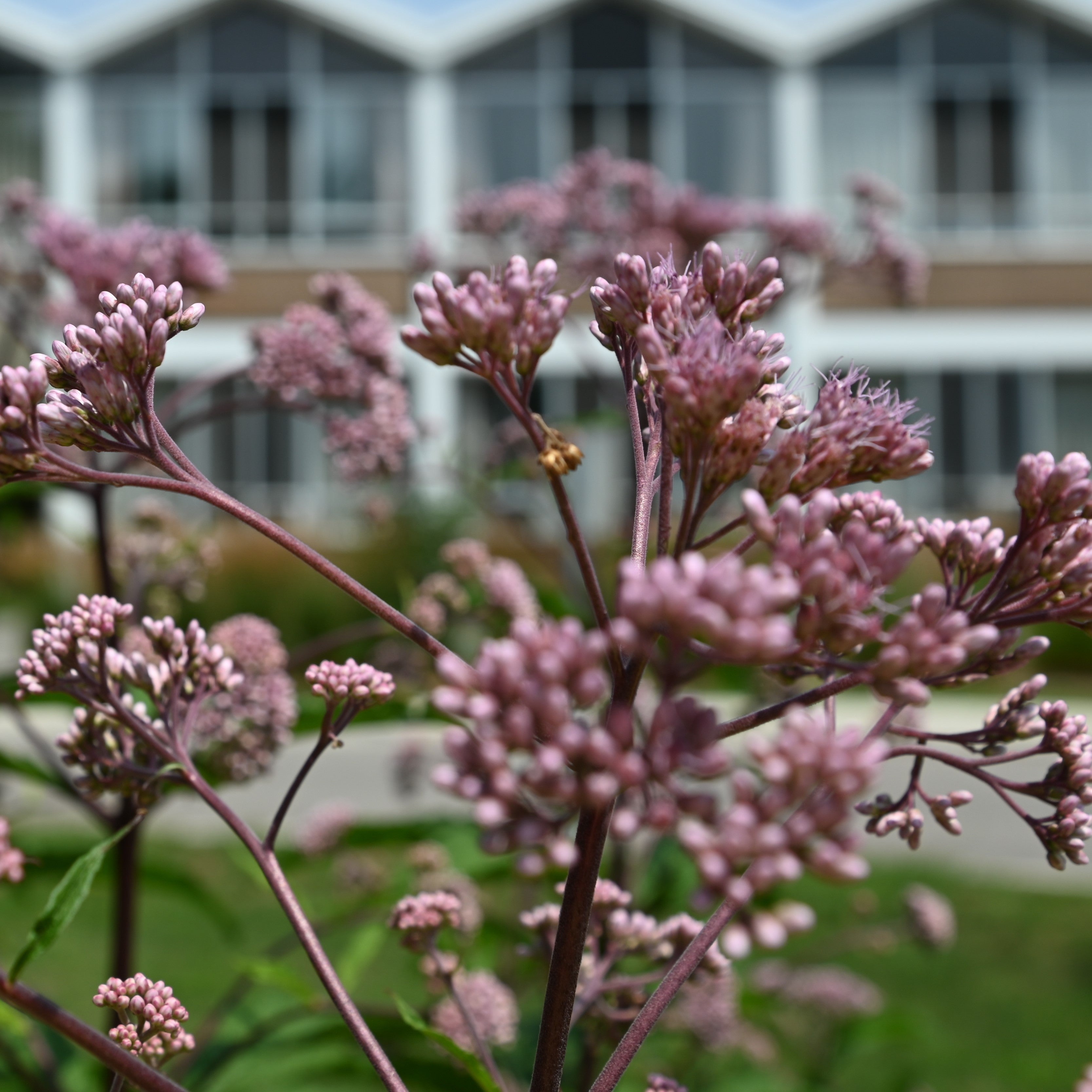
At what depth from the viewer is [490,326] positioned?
1.21 metres

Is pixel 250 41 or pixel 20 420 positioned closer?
pixel 20 420

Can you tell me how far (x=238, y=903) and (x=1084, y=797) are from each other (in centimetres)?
829

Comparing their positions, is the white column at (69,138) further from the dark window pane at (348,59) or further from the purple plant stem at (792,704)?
the purple plant stem at (792,704)

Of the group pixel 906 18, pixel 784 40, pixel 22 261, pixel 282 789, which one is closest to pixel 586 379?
pixel 784 40

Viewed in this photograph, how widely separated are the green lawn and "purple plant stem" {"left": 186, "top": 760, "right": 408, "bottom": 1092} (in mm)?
322

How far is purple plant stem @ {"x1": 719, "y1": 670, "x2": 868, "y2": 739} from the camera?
114 cm

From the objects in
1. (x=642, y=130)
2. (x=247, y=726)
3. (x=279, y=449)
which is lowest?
(x=247, y=726)

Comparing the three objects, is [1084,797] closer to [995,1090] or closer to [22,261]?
[22,261]

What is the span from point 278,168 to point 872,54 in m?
11.7

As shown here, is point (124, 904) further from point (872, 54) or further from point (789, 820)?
point (872, 54)

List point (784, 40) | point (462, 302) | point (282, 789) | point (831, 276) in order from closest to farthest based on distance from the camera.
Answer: point (462, 302) → point (831, 276) → point (282, 789) → point (784, 40)

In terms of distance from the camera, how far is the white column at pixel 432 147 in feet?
79.1

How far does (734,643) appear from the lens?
37.5 inches

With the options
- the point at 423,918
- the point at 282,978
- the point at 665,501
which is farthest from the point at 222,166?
the point at 665,501
